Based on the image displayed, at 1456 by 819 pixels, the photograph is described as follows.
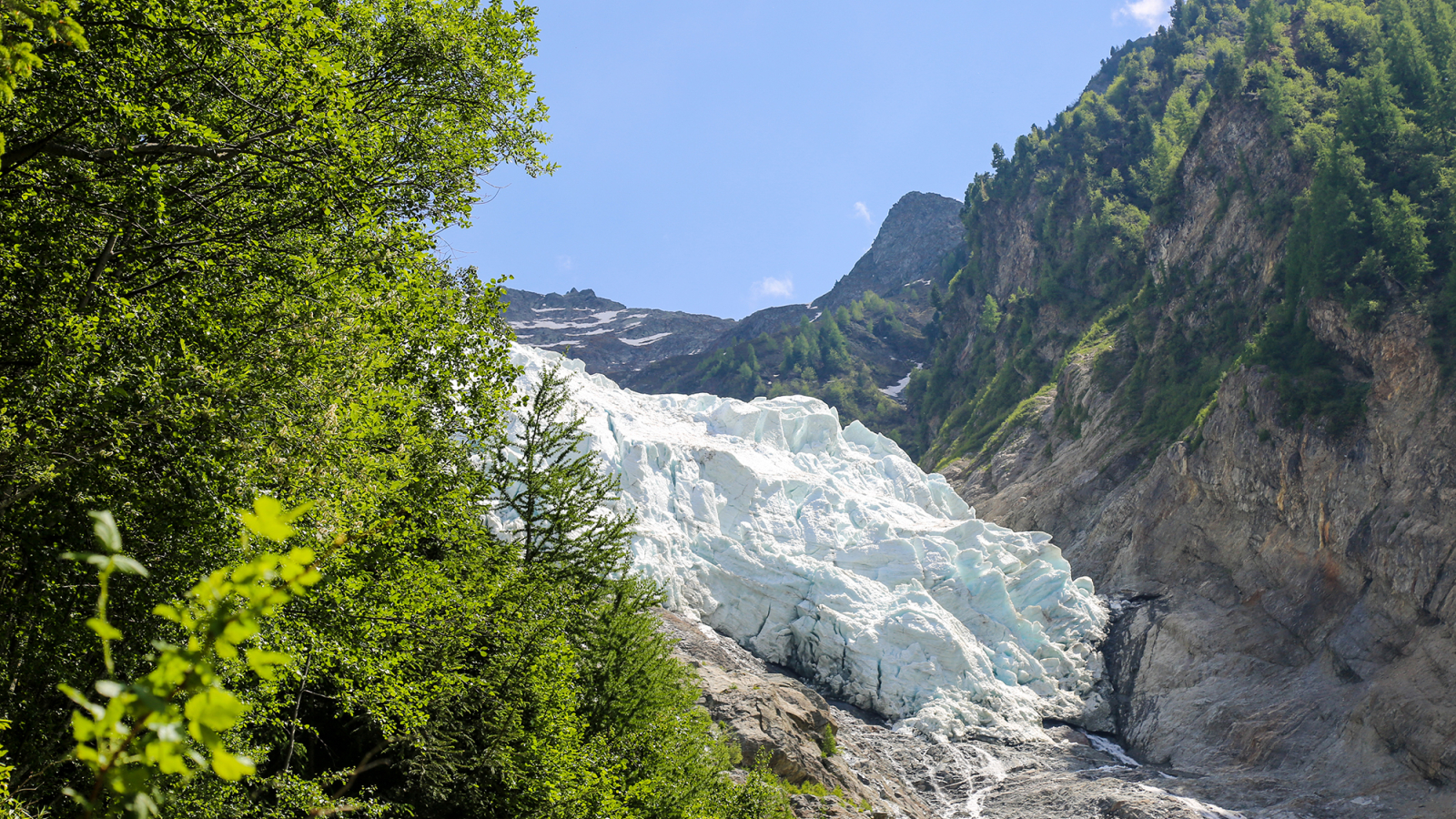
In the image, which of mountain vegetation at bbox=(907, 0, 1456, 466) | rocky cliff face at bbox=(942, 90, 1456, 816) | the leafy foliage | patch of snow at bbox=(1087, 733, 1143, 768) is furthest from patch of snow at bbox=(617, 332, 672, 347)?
the leafy foliage

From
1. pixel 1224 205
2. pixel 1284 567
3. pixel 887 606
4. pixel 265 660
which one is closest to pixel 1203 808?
pixel 887 606

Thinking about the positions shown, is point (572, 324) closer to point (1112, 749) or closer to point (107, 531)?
point (1112, 749)

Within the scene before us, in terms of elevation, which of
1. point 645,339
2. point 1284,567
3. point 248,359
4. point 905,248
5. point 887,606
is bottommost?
A: point 887,606

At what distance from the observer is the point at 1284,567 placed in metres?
42.8

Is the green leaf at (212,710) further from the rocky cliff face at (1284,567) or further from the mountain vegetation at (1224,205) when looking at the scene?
the mountain vegetation at (1224,205)

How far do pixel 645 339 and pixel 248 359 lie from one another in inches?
6805

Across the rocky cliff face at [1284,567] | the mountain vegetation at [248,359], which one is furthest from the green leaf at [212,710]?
the rocky cliff face at [1284,567]

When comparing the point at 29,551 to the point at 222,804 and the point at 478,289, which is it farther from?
the point at 478,289

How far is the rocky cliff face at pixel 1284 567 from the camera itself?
33.1 metres

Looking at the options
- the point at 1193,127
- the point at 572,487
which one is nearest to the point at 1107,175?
the point at 1193,127

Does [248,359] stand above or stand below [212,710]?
above

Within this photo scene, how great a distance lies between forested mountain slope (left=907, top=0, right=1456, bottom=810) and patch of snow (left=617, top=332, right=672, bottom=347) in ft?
338

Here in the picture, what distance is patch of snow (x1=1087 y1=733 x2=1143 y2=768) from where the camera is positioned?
38344 millimetres

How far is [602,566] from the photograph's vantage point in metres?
18.2
